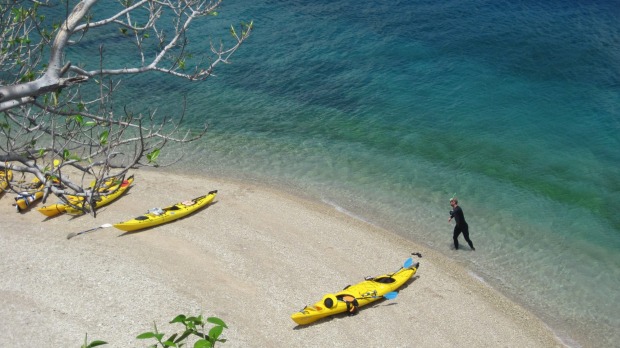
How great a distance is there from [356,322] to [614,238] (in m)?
9.87

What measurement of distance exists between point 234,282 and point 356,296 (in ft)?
10.6

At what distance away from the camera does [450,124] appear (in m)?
27.9

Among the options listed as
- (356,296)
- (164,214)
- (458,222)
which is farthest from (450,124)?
(164,214)

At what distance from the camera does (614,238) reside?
2092 centimetres

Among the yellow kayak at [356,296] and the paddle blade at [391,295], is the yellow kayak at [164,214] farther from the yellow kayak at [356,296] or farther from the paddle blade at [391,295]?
the paddle blade at [391,295]

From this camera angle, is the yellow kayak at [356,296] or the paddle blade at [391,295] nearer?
the yellow kayak at [356,296]

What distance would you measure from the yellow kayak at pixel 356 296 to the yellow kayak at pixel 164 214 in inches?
227

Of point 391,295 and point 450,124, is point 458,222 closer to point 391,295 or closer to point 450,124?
point 391,295

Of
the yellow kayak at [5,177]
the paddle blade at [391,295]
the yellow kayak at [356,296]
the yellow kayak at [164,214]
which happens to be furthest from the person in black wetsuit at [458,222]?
the yellow kayak at [5,177]

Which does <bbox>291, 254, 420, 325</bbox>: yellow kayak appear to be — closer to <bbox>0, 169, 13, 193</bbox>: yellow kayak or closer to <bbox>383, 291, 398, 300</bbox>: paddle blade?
<bbox>383, 291, 398, 300</bbox>: paddle blade

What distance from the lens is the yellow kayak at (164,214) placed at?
18859mm

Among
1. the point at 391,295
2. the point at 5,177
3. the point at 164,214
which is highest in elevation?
the point at 5,177

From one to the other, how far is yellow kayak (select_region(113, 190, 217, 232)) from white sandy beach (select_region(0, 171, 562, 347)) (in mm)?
221

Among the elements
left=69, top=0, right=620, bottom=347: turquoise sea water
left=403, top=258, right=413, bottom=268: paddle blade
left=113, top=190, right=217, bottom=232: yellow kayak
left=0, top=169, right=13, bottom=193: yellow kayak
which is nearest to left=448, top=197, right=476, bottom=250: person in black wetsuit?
left=69, top=0, right=620, bottom=347: turquoise sea water
